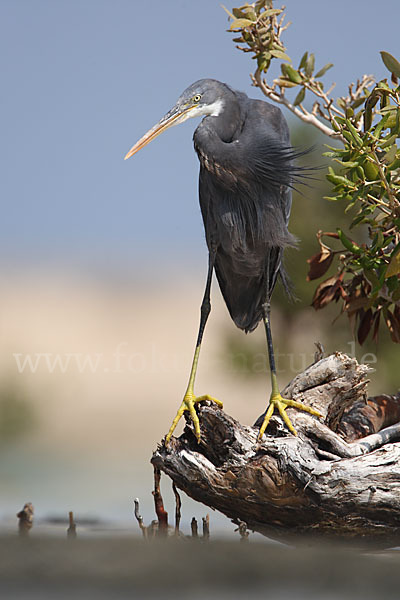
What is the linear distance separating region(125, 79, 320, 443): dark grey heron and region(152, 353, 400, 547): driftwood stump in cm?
19

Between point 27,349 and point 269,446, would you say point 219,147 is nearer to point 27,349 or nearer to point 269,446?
point 269,446

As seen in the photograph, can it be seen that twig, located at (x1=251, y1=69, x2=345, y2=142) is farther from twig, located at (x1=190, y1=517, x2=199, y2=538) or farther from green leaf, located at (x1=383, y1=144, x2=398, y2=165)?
twig, located at (x1=190, y1=517, x2=199, y2=538)

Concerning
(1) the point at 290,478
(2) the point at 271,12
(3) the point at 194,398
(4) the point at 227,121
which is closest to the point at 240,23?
(2) the point at 271,12

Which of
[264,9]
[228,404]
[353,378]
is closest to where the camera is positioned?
[353,378]

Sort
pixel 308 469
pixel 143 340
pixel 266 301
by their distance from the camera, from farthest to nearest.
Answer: pixel 143 340 → pixel 266 301 → pixel 308 469

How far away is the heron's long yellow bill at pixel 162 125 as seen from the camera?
11.1 feet

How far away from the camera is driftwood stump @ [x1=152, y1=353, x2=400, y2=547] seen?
282cm

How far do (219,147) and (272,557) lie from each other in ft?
6.16

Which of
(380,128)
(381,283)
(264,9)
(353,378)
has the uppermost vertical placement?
(264,9)

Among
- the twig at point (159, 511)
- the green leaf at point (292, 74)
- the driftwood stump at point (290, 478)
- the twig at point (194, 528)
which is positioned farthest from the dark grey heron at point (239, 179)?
the green leaf at point (292, 74)

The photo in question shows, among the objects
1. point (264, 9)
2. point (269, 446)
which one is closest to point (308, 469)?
point (269, 446)

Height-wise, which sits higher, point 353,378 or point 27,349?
point 27,349

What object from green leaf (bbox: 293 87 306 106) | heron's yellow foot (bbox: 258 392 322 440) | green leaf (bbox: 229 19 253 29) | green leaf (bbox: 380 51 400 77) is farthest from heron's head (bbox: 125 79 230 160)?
heron's yellow foot (bbox: 258 392 322 440)

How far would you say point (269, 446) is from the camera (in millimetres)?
2844
